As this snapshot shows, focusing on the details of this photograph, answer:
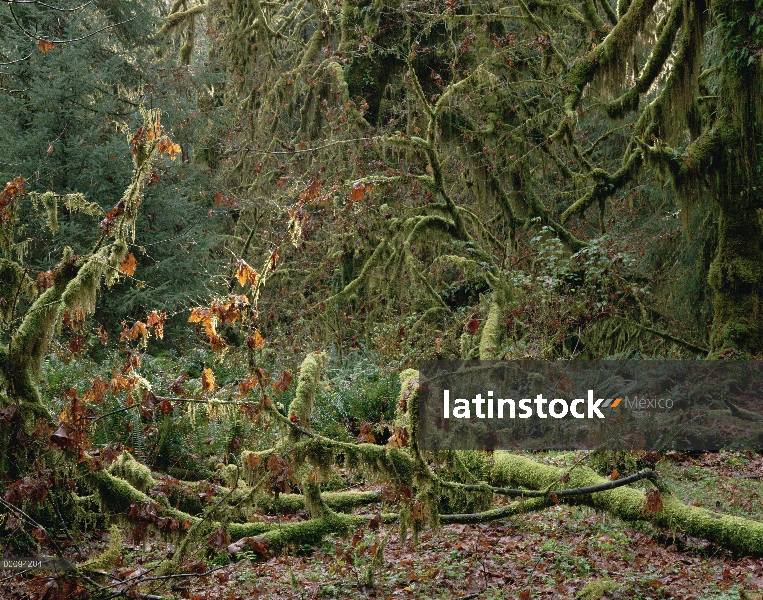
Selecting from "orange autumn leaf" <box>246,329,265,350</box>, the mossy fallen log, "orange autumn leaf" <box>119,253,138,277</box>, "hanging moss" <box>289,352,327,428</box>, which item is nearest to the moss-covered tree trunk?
the mossy fallen log

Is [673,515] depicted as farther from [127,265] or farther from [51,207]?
[51,207]

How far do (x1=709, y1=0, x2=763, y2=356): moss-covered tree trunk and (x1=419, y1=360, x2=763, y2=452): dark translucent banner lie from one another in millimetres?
470

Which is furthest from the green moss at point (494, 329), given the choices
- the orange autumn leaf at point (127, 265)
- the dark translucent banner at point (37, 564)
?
the dark translucent banner at point (37, 564)

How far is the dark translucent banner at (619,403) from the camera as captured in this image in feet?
25.3

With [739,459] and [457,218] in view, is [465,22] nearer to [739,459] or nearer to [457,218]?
[457,218]

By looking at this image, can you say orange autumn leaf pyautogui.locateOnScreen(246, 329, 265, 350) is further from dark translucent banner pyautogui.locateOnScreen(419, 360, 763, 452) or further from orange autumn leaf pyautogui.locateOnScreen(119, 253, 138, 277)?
dark translucent banner pyautogui.locateOnScreen(419, 360, 763, 452)

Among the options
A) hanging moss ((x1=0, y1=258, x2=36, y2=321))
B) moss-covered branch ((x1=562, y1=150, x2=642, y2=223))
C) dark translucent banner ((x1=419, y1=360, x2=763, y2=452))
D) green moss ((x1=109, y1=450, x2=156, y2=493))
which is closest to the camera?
hanging moss ((x1=0, y1=258, x2=36, y2=321))

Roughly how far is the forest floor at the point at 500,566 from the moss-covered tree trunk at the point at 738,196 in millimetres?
2395

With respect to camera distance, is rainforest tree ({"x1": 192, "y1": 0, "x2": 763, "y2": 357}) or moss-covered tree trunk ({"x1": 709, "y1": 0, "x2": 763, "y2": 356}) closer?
moss-covered tree trunk ({"x1": 709, "y1": 0, "x2": 763, "y2": 356})

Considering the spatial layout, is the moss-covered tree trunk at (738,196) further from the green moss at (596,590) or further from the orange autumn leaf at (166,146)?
the orange autumn leaf at (166,146)

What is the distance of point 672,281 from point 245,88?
9067mm

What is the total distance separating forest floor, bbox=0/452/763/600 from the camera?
4.97m

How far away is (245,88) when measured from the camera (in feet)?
48.0

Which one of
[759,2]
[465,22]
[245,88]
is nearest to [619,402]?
[759,2]
